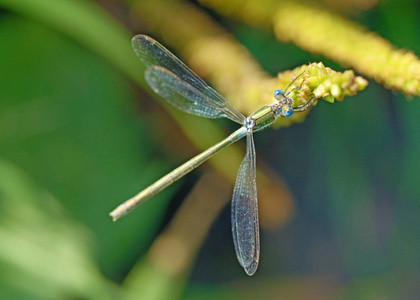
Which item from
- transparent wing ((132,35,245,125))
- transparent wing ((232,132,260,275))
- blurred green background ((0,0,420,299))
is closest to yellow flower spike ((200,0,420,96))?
blurred green background ((0,0,420,299))

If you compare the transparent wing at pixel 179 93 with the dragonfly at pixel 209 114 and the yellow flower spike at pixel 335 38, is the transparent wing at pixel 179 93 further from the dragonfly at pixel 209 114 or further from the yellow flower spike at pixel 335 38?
the yellow flower spike at pixel 335 38

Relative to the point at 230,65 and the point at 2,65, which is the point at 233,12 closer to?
the point at 230,65

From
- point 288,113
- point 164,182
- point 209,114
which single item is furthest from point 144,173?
point 288,113

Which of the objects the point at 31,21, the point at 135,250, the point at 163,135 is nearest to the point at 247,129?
the point at 163,135

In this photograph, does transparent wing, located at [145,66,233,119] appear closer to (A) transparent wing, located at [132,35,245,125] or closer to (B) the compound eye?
(A) transparent wing, located at [132,35,245,125]

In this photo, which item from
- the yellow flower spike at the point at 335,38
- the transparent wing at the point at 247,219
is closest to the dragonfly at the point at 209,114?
the transparent wing at the point at 247,219

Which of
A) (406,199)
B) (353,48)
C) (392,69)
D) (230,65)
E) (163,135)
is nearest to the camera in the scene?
(392,69)

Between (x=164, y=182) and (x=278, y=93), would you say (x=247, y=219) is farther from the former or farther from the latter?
(x=278, y=93)
